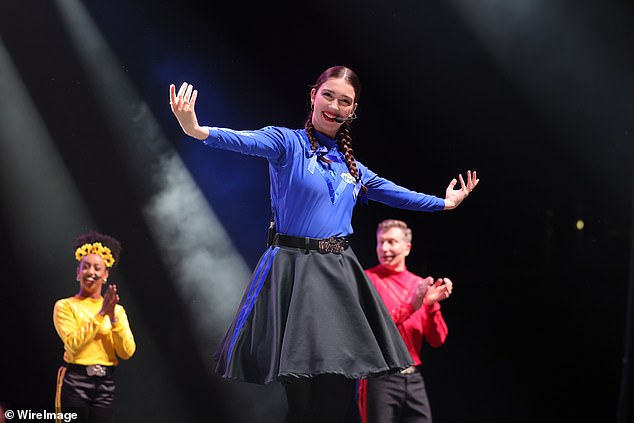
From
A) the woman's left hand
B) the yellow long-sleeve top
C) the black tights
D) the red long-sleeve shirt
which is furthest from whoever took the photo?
the red long-sleeve shirt

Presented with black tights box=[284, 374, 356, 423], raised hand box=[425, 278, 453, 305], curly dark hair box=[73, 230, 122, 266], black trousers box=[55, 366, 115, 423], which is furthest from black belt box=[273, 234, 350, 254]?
curly dark hair box=[73, 230, 122, 266]

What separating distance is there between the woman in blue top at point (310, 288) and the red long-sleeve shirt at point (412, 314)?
6.11 ft

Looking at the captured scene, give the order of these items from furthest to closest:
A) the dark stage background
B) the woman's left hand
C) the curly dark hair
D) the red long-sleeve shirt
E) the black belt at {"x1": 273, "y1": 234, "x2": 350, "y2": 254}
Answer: the dark stage background → the curly dark hair → the red long-sleeve shirt → the woman's left hand → the black belt at {"x1": 273, "y1": 234, "x2": 350, "y2": 254}

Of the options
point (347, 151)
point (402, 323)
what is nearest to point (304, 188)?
point (347, 151)

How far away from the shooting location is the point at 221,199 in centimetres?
532

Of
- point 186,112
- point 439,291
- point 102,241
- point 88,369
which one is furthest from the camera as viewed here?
point 102,241

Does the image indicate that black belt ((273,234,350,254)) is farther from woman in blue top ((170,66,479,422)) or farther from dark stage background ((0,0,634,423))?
dark stage background ((0,0,634,423))

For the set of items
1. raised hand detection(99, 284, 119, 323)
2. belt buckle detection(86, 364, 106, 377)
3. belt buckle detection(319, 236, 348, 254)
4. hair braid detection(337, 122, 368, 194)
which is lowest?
belt buckle detection(86, 364, 106, 377)

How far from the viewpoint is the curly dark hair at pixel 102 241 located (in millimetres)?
4754

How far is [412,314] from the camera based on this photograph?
443 centimetres

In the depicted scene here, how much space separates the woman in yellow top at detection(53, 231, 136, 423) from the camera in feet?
14.2

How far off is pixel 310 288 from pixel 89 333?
7.74 ft

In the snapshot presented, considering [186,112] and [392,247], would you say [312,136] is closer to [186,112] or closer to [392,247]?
[186,112]

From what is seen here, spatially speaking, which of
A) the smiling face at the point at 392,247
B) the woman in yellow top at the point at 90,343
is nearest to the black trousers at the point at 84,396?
the woman in yellow top at the point at 90,343
